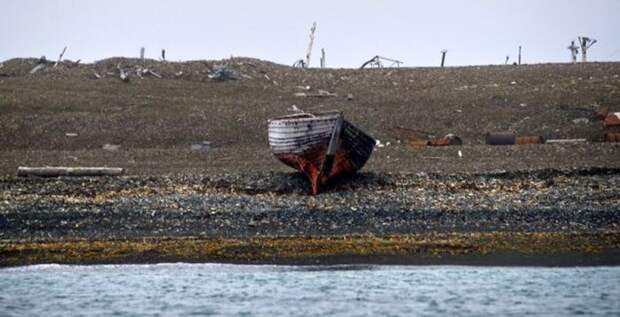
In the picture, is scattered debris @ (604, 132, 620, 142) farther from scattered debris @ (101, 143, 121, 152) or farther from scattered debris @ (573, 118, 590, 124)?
scattered debris @ (101, 143, 121, 152)

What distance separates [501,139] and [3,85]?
22.7 meters

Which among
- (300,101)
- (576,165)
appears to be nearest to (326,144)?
(576,165)

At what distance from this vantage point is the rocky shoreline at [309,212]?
26.3 metres

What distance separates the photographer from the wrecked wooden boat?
111ft

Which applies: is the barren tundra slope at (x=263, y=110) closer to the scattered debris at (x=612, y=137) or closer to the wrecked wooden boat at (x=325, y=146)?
the scattered debris at (x=612, y=137)

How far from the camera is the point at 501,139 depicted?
4209cm

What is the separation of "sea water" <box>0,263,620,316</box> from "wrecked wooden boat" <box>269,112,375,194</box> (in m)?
8.87

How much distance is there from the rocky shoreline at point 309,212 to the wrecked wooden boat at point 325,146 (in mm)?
528

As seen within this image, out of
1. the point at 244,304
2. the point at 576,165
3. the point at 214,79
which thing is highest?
the point at 214,79

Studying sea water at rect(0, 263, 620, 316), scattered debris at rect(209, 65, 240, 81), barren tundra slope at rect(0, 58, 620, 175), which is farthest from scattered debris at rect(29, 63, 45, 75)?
sea water at rect(0, 263, 620, 316)

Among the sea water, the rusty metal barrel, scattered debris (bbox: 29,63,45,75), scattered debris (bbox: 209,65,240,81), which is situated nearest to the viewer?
the sea water

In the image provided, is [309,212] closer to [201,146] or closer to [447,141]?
[447,141]

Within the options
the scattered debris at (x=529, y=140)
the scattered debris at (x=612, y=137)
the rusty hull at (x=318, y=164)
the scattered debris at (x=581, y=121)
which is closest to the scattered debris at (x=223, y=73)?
the scattered debris at (x=581, y=121)

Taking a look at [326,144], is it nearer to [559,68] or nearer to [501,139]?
[501,139]
